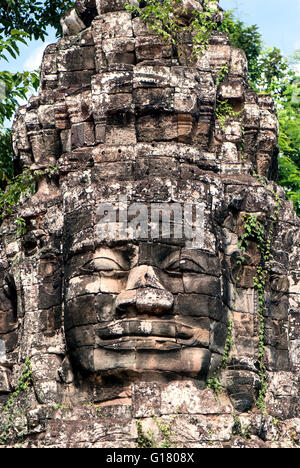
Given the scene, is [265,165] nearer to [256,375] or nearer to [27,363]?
[256,375]

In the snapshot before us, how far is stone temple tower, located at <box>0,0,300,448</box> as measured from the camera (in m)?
12.6

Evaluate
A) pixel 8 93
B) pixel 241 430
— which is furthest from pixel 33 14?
pixel 241 430

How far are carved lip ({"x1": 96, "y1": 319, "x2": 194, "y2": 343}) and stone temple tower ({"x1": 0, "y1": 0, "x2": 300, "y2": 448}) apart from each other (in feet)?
0.05

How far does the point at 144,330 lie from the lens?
1261 centimetres

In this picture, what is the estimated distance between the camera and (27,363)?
44.4 ft

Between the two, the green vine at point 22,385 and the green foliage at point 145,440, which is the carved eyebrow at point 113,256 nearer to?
the green vine at point 22,385

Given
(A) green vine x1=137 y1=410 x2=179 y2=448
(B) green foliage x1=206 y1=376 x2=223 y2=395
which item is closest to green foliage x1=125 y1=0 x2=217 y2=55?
(B) green foliage x1=206 y1=376 x2=223 y2=395

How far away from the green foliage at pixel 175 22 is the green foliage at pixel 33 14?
5.67 m

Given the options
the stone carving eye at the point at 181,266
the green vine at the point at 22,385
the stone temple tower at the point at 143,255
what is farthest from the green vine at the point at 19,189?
the stone carving eye at the point at 181,266

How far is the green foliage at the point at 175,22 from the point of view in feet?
47.0

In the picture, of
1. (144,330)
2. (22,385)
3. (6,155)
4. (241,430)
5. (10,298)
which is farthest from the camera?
(6,155)

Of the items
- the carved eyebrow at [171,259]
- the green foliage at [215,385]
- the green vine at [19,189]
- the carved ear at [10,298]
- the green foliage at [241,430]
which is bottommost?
the green foliage at [241,430]

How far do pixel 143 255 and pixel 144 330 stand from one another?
0.92m

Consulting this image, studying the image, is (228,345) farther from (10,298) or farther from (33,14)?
(33,14)
